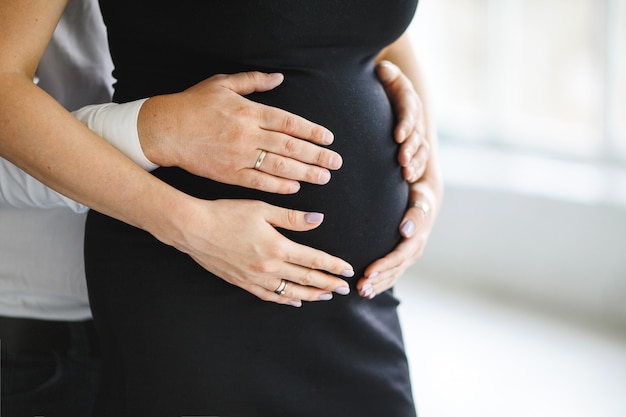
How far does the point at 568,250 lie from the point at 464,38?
36.9 inches

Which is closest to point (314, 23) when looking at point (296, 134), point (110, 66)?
point (296, 134)

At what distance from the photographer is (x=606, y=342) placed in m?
2.13

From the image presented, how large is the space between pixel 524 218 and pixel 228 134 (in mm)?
1641

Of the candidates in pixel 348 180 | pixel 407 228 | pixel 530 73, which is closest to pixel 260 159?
pixel 348 180

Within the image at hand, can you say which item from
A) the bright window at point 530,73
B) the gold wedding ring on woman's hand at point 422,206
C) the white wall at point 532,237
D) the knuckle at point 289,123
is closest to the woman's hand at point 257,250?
the knuckle at point 289,123

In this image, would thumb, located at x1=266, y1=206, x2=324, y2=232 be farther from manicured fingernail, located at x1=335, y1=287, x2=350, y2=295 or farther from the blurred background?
the blurred background

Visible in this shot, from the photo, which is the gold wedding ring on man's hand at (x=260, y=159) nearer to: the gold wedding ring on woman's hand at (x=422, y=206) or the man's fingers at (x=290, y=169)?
the man's fingers at (x=290, y=169)

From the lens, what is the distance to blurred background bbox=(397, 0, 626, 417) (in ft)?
6.66

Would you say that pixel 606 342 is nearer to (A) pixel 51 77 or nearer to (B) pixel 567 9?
(B) pixel 567 9

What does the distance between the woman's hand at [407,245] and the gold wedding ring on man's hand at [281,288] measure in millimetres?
136

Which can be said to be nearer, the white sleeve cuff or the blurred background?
the white sleeve cuff

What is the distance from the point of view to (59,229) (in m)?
1.14

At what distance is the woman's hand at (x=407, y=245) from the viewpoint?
1.04 meters

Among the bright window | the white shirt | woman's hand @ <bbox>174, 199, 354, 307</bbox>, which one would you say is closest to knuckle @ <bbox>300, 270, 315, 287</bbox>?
woman's hand @ <bbox>174, 199, 354, 307</bbox>
